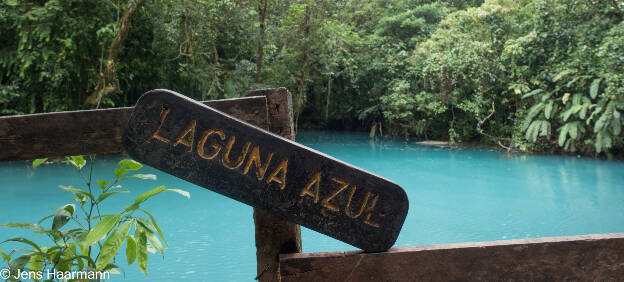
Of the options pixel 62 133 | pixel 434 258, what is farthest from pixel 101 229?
pixel 434 258

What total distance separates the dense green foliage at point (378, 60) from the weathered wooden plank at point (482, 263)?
28.1 ft

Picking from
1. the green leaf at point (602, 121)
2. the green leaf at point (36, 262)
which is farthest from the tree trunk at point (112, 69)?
the green leaf at point (602, 121)

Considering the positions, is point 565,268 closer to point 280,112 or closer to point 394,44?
point 280,112

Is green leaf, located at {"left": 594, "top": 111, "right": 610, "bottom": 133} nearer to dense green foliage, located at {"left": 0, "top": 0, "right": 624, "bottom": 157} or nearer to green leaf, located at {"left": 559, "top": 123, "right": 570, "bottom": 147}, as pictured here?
dense green foliage, located at {"left": 0, "top": 0, "right": 624, "bottom": 157}

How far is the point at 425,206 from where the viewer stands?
6133 millimetres

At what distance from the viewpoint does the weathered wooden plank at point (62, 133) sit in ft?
3.19

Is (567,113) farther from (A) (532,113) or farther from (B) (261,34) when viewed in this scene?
(B) (261,34)

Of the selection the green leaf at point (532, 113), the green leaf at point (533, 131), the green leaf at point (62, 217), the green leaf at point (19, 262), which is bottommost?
the green leaf at point (533, 131)

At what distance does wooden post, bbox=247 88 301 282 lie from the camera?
3.74 ft

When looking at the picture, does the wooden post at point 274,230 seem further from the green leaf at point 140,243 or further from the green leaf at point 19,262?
the green leaf at point 19,262

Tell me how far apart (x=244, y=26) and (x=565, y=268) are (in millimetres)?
9823

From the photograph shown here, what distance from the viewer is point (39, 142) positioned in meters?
0.98

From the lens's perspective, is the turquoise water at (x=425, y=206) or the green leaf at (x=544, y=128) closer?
the turquoise water at (x=425, y=206)

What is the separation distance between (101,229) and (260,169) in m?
0.40
